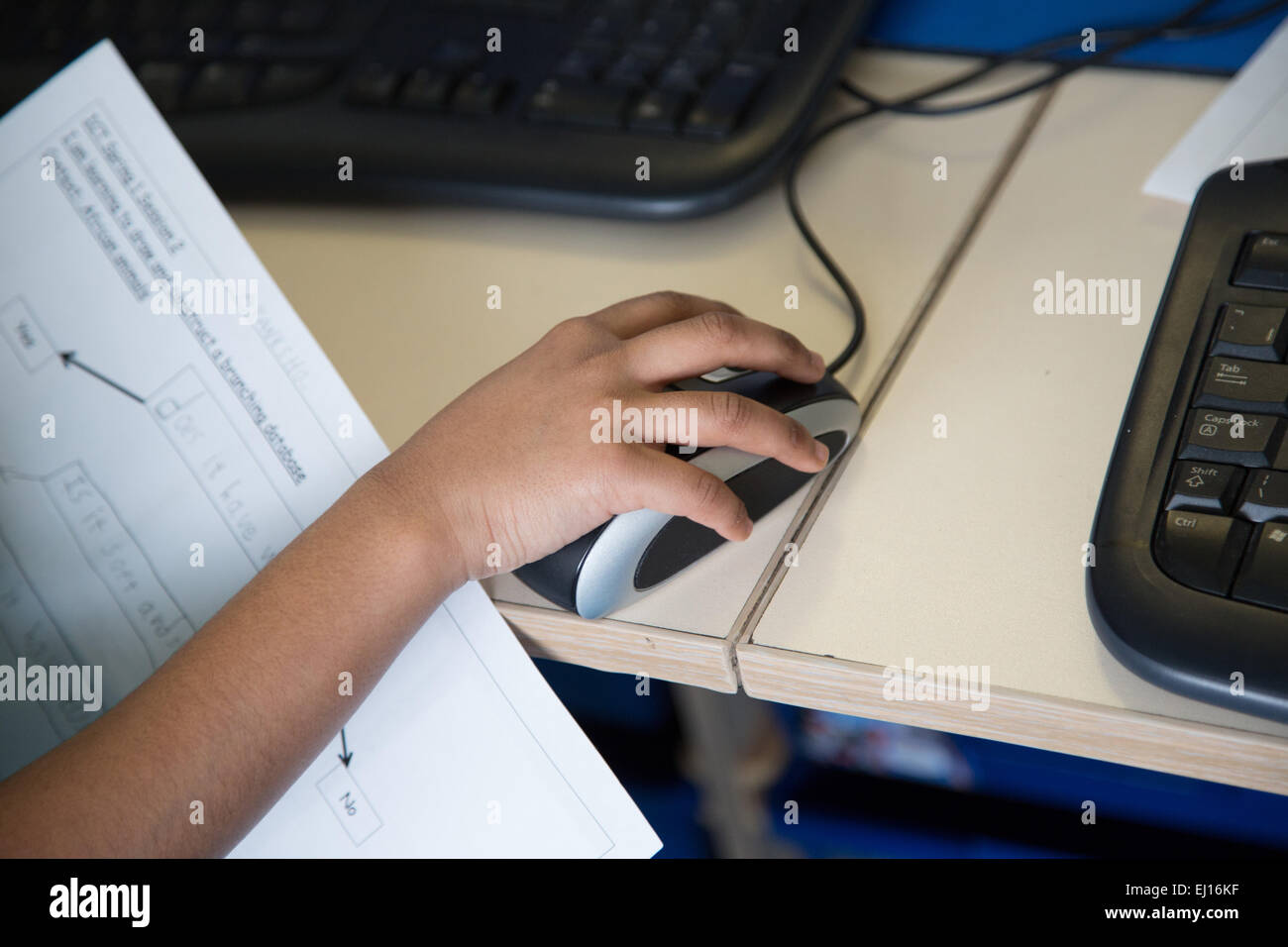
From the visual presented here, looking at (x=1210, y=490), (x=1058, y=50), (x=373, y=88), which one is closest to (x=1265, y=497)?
(x=1210, y=490)

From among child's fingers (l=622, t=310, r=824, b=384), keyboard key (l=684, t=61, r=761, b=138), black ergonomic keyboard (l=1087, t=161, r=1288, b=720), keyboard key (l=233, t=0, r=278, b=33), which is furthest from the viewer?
keyboard key (l=233, t=0, r=278, b=33)

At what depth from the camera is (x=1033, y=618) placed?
0.39 metres

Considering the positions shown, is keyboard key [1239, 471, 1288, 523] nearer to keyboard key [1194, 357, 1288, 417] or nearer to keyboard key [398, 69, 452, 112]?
keyboard key [1194, 357, 1288, 417]

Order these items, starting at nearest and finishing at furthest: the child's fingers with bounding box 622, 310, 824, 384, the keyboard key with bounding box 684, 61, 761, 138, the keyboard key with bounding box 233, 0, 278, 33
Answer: the child's fingers with bounding box 622, 310, 824, 384 → the keyboard key with bounding box 684, 61, 761, 138 → the keyboard key with bounding box 233, 0, 278, 33

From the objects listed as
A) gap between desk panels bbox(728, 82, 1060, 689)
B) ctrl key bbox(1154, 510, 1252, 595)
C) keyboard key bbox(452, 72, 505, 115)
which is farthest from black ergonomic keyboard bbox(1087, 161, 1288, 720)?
keyboard key bbox(452, 72, 505, 115)

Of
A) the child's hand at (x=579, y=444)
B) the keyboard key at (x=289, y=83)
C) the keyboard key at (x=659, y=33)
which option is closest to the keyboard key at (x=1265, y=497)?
the child's hand at (x=579, y=444)

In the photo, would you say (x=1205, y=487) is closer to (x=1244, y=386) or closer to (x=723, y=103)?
(x=1244, y=386)

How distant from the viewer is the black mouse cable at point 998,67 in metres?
0.59

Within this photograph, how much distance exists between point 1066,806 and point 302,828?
593mm

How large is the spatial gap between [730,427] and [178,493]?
239 millimetres

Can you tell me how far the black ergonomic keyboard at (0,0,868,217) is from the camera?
0.58m

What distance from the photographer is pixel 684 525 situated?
430 mm

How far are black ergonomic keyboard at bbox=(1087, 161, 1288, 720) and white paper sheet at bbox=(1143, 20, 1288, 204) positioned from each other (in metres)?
0.10
